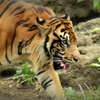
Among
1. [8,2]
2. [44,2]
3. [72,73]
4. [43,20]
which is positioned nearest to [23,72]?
[72,73]

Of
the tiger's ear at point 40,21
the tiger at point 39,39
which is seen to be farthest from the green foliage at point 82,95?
the tiger's ear at point 40,21

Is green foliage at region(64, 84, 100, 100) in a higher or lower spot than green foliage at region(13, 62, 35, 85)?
lower

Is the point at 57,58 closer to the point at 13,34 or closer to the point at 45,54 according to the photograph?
the point at 45,54

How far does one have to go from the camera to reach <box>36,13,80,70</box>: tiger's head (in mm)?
3541

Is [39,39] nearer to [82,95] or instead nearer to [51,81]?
[51,81]

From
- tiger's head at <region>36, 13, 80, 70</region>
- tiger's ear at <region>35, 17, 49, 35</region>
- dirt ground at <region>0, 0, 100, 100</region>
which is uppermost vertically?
tiger's ear at <region>35, 17, 49, 35</region>

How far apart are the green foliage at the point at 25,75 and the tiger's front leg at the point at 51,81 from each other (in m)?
1.02

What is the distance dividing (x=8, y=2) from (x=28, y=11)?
0.45m

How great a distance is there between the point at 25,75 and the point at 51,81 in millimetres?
1186

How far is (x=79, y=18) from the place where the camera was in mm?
8055

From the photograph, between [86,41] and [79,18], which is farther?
[79,18]

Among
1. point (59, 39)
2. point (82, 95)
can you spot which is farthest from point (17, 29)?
point (82, 95)

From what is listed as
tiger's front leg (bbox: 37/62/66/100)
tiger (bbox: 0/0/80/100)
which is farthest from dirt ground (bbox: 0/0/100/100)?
tiger (bbox: 0/0/80/100)

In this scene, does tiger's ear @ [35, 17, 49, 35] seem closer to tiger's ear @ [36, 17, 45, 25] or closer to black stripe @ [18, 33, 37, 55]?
tiger's ear @ [36, 17, 45, 25]
